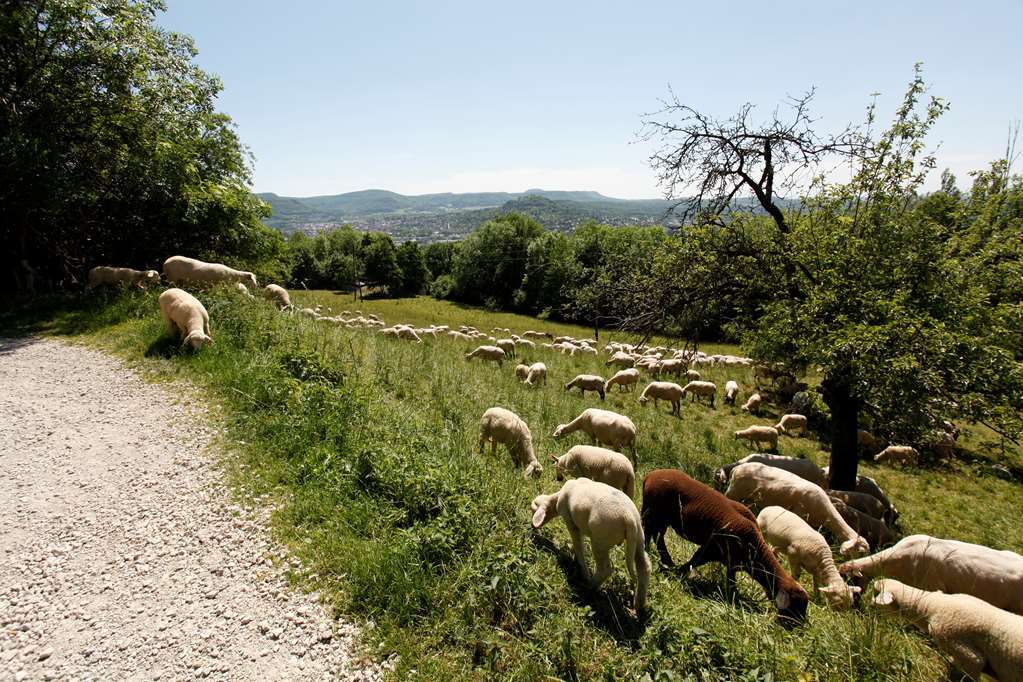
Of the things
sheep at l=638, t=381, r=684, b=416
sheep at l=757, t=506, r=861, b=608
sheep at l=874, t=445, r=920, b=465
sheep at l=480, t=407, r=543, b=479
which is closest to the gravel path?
sheep at l=480, t=407, r=543, b=479

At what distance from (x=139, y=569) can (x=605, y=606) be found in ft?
17.5

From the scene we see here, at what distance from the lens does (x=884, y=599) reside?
514cm

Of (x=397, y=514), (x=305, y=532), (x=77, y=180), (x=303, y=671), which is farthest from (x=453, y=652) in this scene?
(x=77, y=180)

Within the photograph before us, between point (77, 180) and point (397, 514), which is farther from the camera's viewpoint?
point (77, 180)

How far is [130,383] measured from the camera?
9750 millimetres

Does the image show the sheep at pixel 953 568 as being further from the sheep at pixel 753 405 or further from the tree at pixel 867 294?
the sheep at pixel 753 405

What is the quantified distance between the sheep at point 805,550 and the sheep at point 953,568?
1.40 feet

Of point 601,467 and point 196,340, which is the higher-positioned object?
point 196,340

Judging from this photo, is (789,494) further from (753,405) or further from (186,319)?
(186,319)

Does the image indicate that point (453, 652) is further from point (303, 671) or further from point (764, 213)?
point (764, 213)

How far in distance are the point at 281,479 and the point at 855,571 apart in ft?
27.0

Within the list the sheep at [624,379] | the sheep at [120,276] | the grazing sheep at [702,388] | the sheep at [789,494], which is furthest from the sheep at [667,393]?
the sheep at [120,276]

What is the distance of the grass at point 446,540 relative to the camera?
166 inches

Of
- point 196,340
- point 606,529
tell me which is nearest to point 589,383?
point 196,340
